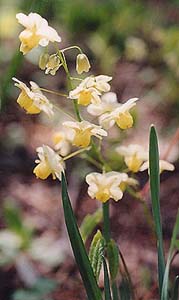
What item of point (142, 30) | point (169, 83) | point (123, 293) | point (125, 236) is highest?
point (142, 30)

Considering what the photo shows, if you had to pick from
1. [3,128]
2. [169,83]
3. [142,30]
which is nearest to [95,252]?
[3,128]

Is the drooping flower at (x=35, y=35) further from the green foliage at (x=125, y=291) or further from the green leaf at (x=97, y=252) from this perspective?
the green foliage at (x=125, y=291)

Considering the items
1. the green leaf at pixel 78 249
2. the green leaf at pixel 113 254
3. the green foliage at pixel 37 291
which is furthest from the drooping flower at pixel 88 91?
the green foliage at pixel 37 291

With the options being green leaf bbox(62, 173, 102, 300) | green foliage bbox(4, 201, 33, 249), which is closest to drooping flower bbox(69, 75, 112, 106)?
green leaf bbox(62, 173, 102, 300)

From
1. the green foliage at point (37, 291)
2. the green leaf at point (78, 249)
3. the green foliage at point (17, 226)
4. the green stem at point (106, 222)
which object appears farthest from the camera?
the green foliage at point (17, 226)

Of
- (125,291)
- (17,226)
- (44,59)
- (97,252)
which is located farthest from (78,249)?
(17,226)

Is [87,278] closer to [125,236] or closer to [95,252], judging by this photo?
[95,252]

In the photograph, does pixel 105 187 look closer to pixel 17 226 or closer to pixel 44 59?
pixel 44 59
